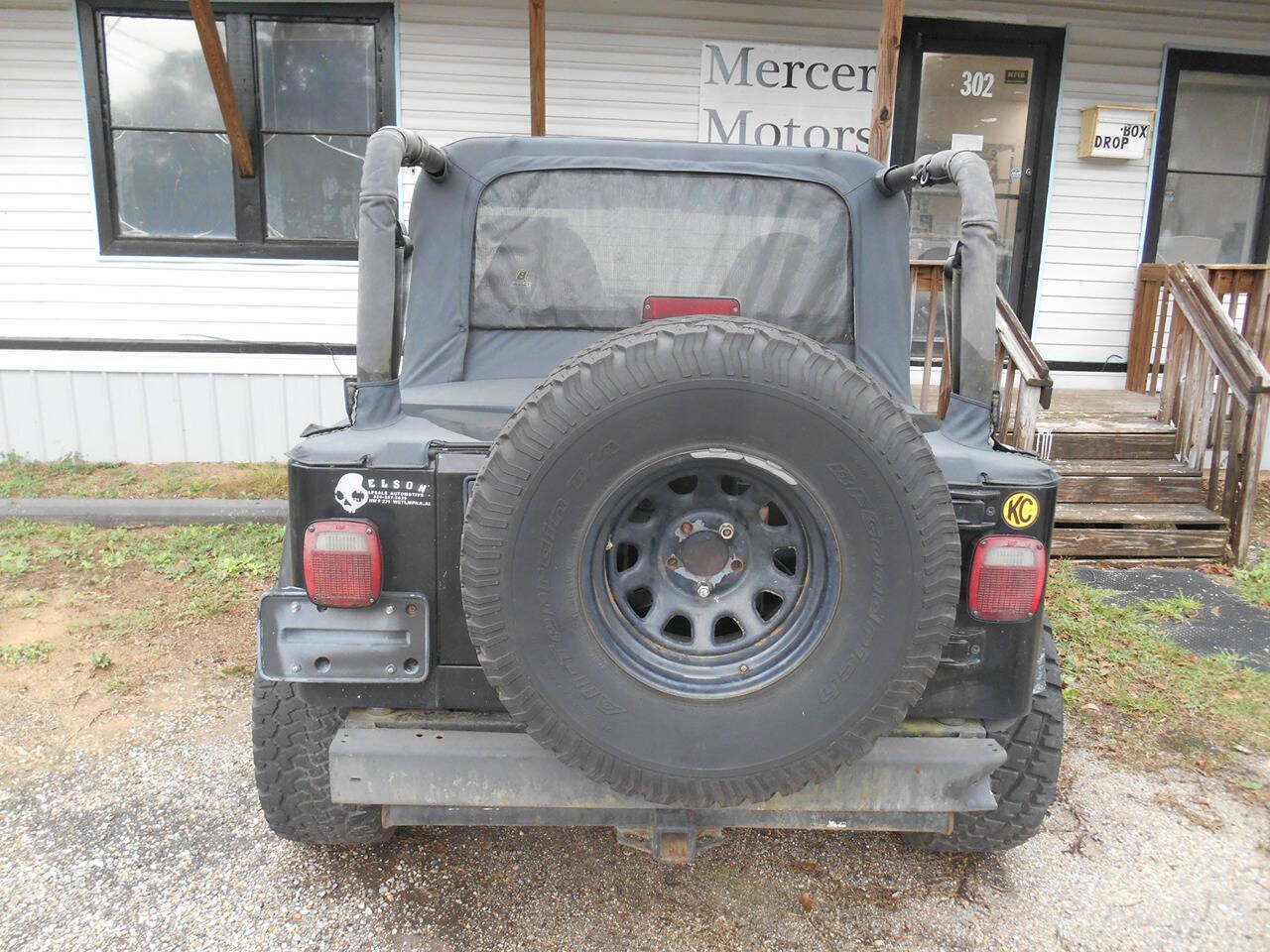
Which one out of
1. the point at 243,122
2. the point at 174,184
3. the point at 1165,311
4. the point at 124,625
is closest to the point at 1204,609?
the point at 1165,311

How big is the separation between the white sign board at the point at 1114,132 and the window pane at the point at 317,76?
568 cm

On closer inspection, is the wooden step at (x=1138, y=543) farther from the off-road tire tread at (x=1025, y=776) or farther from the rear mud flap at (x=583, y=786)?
the rear mud flap at (x=583, y=786)

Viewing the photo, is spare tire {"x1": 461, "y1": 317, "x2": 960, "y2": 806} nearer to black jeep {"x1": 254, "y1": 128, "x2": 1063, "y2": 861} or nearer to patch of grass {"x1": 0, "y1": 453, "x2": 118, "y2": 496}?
black jeep {"x1": 254, "y1": 128, "x2": 1063, "y2": 861}

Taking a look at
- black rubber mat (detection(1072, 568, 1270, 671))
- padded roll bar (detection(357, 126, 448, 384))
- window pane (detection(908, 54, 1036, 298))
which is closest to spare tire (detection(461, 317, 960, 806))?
padded roll bar (detection(357, 126, 448, 384))

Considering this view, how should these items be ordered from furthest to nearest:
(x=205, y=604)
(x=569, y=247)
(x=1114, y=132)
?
(x=1114, y=132) < (x=205, y=604) < (x=569, y=247)

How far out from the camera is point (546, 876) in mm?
2561

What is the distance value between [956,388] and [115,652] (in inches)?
147

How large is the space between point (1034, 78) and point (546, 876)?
24.0ft

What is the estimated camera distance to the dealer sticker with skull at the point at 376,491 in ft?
6.47

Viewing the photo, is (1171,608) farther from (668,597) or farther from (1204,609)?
(668,597)

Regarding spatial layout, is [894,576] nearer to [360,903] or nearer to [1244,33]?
[360,903]

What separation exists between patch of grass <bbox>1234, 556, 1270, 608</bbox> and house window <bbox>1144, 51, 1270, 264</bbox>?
318 cm

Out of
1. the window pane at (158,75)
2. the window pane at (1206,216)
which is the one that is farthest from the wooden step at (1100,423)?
the window pane at (158,75)

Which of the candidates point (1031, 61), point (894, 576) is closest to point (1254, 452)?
point (1031, 61)
